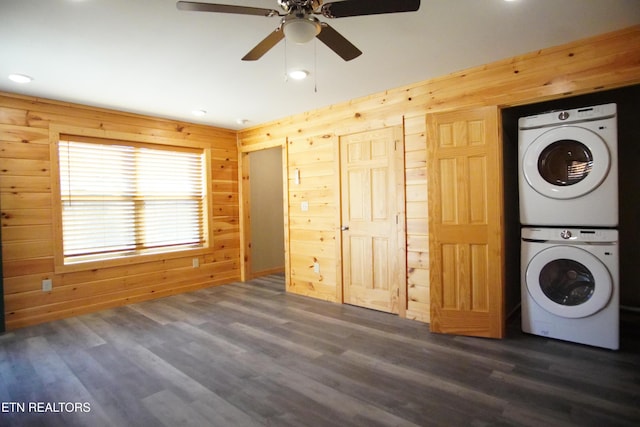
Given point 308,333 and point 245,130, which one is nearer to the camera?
point 308,333

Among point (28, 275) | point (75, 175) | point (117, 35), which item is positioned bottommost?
point (28, 275)

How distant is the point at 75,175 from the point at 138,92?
4.13 ft

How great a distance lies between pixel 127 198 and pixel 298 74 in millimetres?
2680

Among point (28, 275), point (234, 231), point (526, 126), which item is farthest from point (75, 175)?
point (526, 126)

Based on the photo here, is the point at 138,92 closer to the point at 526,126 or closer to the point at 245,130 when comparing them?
the point at 245,130

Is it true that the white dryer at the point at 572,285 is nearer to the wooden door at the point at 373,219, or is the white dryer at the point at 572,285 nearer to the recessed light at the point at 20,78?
the wooden door at the point at 373,219

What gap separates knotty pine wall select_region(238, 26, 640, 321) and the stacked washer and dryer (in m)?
0.29

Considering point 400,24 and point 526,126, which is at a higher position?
point 400,24

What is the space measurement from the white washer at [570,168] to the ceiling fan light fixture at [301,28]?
213cm

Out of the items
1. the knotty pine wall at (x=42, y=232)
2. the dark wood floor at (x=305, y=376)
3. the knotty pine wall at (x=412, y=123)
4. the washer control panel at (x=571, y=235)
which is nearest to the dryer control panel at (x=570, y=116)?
the knotty pine wall at (x=412, y=123)

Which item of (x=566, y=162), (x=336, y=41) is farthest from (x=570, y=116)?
(x=336, y=41)

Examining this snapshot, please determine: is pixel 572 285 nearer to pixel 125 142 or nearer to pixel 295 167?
pixel 295 167

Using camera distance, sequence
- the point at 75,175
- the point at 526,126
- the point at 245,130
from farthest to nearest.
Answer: the point at 245,130
the point at 75,175
the point at 526,126

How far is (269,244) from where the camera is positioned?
5723 millimetres
